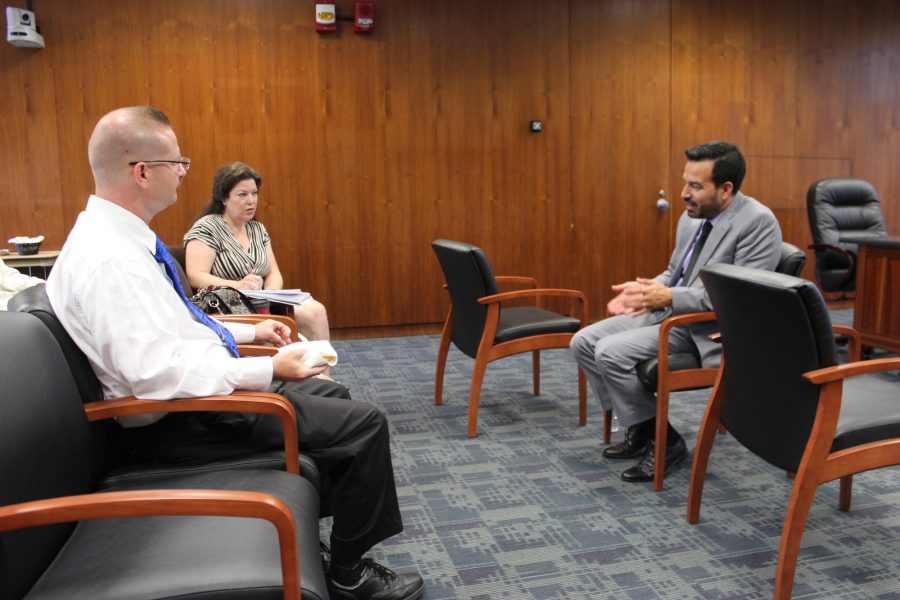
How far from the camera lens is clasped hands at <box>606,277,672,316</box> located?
284cm

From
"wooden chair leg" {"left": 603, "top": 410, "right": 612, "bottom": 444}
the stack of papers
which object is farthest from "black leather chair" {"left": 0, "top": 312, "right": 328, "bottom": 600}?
"wooden chair leg" {"left": 603, "top": 410, "right": 612, "bottom": 444}

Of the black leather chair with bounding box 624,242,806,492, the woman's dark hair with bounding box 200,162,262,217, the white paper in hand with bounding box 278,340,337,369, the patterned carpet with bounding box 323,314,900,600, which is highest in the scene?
the woman's dark hair with bounding box 200,162,262,217

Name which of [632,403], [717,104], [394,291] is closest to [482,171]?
[394,291]

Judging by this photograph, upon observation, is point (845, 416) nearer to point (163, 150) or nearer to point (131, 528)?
point (131, 528)

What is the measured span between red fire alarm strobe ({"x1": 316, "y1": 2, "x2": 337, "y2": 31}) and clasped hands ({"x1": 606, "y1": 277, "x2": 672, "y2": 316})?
3.40 metres

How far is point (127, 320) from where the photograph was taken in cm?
156

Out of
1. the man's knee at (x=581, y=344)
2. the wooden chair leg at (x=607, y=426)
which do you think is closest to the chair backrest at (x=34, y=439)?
the man's knee at (x=581, y=344)

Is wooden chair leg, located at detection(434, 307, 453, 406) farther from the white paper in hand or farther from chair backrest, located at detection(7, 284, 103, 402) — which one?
chair backrest, located at detection(7, 284, 103, 402)

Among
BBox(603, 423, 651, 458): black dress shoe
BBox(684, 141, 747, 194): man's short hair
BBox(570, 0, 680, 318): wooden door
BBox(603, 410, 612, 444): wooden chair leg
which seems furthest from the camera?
BBox(570, 0, 680, 318): wooden door

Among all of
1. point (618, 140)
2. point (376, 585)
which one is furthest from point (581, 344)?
point (618, 140)

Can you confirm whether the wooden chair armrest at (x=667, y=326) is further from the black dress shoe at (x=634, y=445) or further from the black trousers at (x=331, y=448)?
the black trousers at (x=331, y=448)

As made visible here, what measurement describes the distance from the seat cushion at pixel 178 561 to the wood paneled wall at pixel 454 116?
13.8 feet

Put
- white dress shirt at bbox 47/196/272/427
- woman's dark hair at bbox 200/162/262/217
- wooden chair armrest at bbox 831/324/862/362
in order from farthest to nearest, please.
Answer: woman's dark hair at bbox 200/162/262/217 < wooden chair armrest at bbox 831/324/862/362 < white dress shirt at bbox 47/196/272/427

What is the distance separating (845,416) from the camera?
194 cm
